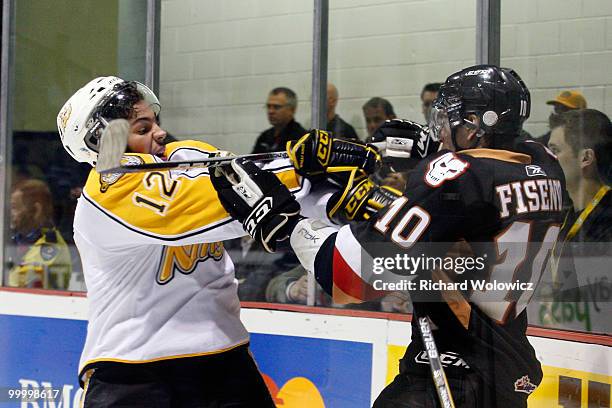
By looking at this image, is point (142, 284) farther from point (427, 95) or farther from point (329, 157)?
point (427, 95)

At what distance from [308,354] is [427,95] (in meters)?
0.88

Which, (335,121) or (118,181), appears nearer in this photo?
(118,181)

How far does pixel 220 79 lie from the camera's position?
2.58 metres

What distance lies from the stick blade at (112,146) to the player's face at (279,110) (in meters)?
0.67

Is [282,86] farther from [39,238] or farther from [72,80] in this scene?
[39,238]

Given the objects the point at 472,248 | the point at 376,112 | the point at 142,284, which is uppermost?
the point at 376,112

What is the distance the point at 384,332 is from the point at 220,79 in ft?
2.96

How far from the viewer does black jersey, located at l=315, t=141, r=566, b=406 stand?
1.49 meters

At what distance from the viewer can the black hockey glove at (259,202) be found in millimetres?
1554

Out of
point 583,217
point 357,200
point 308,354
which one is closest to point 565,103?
point 583,217

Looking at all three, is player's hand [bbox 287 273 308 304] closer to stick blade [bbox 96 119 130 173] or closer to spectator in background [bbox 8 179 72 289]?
stick blade [bbox 96 119 130 173]

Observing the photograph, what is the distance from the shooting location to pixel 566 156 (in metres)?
1.67

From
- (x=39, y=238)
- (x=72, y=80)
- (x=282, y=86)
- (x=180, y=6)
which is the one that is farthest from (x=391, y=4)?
(x=39, y=238)

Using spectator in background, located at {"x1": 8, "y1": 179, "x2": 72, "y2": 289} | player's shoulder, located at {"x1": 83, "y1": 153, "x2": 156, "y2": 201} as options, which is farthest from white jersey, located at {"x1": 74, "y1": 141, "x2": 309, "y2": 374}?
spectator in background, located at {"x1": 8, "y1": 179, "x2": 72, "y2": 289}
